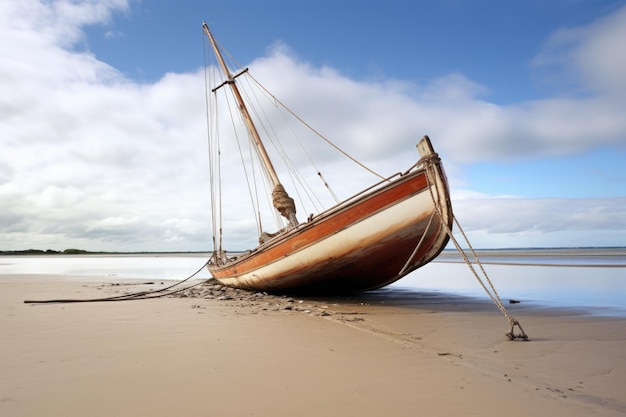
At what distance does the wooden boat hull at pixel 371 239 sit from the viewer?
Answer: 800cm

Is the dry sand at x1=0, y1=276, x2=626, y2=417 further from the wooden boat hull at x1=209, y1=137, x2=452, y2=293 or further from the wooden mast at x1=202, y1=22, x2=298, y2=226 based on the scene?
the wooden mast at x1=202, y1=22, x2=298, y2=226

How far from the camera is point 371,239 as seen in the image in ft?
27.6

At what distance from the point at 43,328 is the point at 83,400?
3702 millimetres

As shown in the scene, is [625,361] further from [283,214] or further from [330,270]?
[283,214]

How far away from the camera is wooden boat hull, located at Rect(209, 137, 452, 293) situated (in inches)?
315

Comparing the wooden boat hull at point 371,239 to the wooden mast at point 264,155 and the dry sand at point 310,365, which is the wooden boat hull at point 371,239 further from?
the wooden mast at point 264,155

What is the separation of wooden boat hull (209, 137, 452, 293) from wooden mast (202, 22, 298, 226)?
106 inches

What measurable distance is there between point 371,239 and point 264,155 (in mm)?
6833

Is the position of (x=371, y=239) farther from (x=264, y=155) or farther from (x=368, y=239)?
(x=264, y=155)

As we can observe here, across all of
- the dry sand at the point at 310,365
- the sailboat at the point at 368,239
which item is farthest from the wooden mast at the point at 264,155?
the dry sand at the point at 310,365

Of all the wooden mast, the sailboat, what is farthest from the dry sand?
the wooden mast

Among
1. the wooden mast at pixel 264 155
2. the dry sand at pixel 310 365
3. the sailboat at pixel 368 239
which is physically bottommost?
the dry sand at pixel 310 365

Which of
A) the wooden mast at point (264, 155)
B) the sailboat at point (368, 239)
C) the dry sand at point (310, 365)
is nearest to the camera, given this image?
the dry sand at point (310, 365)

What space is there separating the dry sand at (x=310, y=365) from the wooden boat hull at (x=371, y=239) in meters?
1.85
